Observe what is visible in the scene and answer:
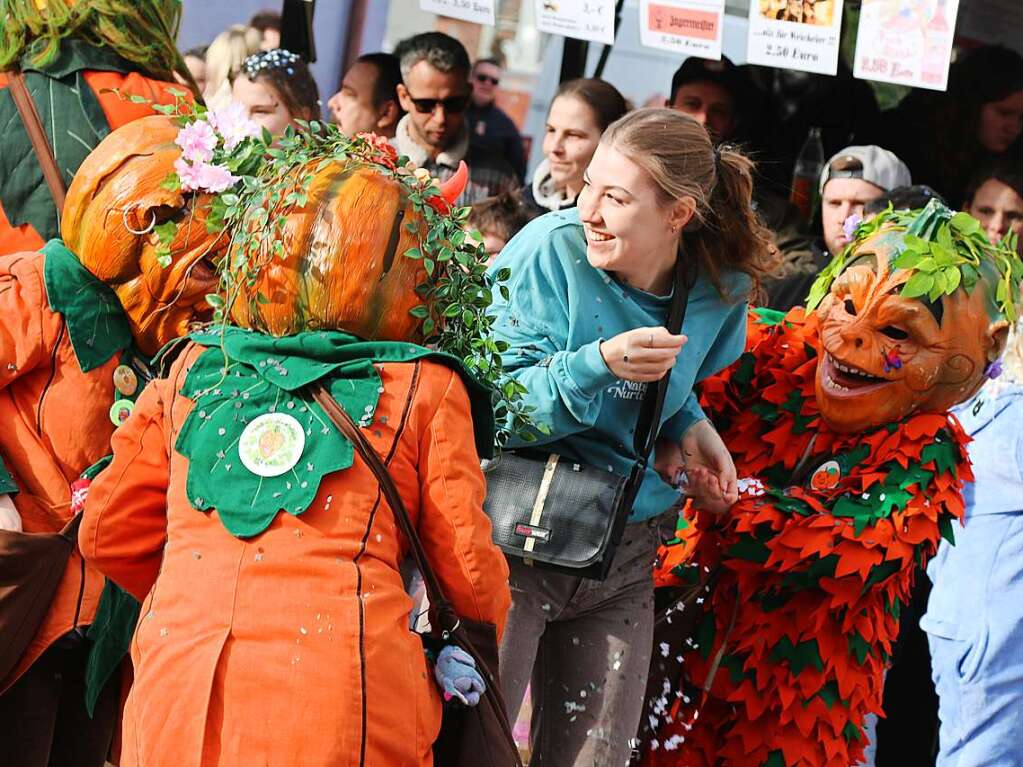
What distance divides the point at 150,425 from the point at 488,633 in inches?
28.5

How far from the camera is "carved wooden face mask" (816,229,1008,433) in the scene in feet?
12.7

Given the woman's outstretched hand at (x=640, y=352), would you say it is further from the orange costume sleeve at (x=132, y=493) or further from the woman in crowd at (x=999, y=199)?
the woman in crowd at (x=999, y=199)

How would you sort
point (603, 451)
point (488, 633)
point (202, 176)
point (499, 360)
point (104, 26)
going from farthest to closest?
point (104, 26)
point (603, 451)
point (202, 176)
point (499, 360)
point (488, 633)

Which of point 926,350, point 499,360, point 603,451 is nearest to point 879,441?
point 926,350

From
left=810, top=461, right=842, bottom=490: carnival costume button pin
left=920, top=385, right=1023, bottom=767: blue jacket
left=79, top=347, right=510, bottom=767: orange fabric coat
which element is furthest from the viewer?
left=920, top=385, right=1023, bottom=767: blue jacket

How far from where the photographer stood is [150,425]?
8.63 ft

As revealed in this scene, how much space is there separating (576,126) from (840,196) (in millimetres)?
994

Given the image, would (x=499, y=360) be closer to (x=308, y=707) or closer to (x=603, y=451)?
(x=603, y=451)

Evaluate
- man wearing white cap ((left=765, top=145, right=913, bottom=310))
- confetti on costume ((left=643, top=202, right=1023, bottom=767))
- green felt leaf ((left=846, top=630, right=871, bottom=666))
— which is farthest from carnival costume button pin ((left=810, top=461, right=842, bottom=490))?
man wearing white cap ((left=765, top=145, right=913, bottom=310))

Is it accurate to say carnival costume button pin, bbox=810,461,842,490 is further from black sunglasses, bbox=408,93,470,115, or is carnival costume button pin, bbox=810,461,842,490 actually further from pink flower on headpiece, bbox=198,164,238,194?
black sunglasses, bbox=408,93,470,115

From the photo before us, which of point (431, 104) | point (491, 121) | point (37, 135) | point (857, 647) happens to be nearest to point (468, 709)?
point (857, 647)

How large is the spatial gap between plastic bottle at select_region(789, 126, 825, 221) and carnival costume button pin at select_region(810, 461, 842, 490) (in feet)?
6.79

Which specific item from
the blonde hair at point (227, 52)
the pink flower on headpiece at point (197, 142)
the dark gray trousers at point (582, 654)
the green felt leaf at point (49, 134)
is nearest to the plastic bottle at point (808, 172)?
the blonde hair at point (227, 52)

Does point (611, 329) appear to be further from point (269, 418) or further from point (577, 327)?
point (269, 418)
